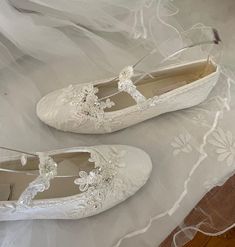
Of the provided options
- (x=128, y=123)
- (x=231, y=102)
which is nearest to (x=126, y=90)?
(x=128, y=123)

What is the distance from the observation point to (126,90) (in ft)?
2.11

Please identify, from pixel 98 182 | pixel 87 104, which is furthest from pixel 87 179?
pixel 87 104

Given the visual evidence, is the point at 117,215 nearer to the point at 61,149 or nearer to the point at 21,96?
the point at 61,149

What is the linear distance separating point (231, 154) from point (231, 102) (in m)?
0.09

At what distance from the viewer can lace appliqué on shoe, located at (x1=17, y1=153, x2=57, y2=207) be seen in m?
0.57

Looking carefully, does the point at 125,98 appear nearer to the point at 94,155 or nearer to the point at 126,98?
the point at 126,98

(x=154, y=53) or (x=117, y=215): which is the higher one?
(x=154, y=53)

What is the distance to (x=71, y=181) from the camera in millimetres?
632

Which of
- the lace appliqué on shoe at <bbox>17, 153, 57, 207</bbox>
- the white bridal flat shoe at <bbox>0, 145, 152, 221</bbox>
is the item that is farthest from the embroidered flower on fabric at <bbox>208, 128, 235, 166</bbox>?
the lace appliqué on shoe at <bbox>17, 153, 57, 207</bbox>

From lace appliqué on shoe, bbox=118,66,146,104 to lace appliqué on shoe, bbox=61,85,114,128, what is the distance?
36 mm

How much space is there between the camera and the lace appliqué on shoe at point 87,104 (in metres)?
0.65

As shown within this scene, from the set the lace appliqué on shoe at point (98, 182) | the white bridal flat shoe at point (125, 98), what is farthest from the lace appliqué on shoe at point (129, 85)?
the lace appliqué on shoe at point (98, 182)

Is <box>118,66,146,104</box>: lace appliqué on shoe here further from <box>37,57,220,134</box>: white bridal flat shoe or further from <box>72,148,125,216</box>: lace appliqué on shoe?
<box>72,148,125,216</box>: lace appliqué on shoe

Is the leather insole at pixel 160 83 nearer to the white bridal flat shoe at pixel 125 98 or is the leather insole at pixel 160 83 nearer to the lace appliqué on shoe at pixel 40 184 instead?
the white bridal flat shoe at pixel 125 98
